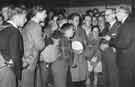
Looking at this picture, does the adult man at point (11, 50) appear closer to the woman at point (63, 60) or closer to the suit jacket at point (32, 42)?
the suit jacket at point (32, 42)

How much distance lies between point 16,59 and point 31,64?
789 millimetres

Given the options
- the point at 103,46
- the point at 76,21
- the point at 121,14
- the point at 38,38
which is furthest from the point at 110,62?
the point at 38,38

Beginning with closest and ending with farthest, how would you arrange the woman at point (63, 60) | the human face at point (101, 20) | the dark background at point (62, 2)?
the woman at point (63, 60) → the human face at point (101, 20) → the dark background at point (62, 2)

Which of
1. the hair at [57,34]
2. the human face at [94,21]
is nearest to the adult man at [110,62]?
the hair at [57,34]

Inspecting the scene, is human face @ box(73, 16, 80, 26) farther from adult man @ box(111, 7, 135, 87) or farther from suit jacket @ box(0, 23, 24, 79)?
suit jacket @ box(0, 23, 24, 79)

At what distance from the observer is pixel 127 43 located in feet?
16.5

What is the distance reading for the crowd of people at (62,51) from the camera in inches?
190

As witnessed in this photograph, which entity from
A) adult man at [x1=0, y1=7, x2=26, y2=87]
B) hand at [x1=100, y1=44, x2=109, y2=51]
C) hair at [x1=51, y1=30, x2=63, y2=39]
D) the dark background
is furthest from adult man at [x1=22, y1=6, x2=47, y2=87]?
the dark background

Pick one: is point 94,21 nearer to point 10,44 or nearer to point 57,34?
point 57,34

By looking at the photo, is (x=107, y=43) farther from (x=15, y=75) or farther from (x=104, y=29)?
(x=15, y=75)

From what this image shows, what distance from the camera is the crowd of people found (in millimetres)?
4820

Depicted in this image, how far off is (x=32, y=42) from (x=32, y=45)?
0.18 ft

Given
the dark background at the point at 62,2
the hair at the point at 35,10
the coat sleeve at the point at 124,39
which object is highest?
the dark background at the point at 62,2

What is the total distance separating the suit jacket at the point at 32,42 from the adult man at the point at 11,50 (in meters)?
0.58
